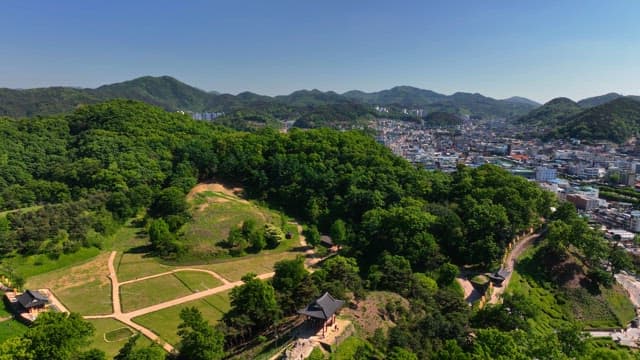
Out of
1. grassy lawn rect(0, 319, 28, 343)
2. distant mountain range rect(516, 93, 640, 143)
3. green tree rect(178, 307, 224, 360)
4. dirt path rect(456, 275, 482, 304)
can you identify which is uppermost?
distant mountain range rect(516, 93, 640, 143)

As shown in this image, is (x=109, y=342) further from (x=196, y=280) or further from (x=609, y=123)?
(x=609, y=123)

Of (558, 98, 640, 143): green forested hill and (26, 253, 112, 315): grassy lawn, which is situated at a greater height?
(558, 98, 640, 143): green forested hill

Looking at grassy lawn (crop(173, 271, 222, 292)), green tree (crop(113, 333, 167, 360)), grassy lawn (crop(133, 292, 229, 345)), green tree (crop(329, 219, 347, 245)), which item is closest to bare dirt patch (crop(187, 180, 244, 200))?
grassy lawn (crop(173, 271, 222, 292))

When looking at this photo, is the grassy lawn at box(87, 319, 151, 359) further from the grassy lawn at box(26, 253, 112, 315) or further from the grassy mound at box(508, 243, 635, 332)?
the grassy mound at box(508, 243, 635, 332)

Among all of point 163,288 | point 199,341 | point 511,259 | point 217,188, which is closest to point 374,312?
point 199,341

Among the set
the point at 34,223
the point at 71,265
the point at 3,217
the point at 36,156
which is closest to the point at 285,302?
the point at 71,265
